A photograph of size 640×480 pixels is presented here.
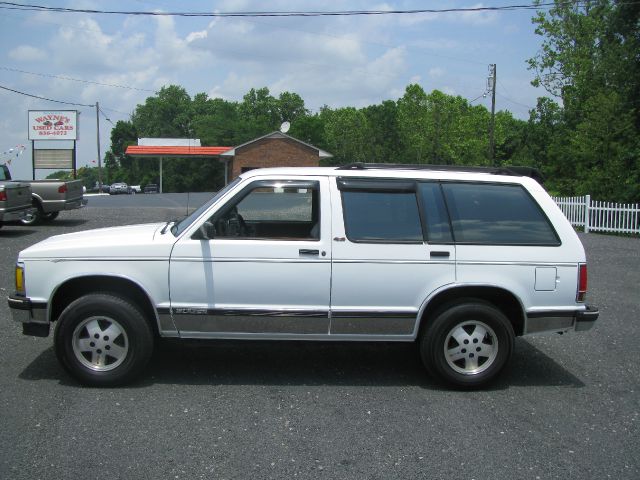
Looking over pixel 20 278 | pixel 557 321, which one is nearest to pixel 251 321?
pixel 20 278

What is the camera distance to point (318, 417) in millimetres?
4855

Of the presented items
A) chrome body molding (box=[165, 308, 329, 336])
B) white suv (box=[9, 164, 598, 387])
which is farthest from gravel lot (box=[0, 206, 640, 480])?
white suv (box=[9, 164, 598, 387])

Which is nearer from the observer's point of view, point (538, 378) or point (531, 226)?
point (531, 226)

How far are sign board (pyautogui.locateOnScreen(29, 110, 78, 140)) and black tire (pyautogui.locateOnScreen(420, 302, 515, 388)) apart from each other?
5093 cm

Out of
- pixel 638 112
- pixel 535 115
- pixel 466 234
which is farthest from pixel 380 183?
pixel 535 115

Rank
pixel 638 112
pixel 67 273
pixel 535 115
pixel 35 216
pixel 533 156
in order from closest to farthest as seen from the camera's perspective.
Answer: pixel 67 273 < pixel 35 216 < pixel 638 112 < pixel 535 115 < pixel 533 156

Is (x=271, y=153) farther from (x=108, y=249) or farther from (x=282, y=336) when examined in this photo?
(x=282, y=336)

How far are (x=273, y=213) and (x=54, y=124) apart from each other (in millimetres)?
50602

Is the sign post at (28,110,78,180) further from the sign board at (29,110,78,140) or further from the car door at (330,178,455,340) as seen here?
the car door at (330,178,455,340)

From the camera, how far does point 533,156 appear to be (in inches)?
2114

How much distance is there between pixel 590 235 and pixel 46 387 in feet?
60.1

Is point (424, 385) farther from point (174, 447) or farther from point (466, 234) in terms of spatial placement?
point (174, 447)

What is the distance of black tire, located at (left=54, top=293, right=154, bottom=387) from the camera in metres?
5.25

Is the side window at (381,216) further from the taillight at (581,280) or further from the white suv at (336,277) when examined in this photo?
the taillight at (581,280)
